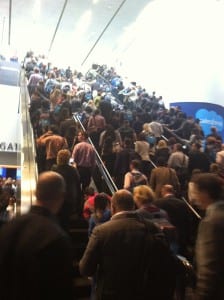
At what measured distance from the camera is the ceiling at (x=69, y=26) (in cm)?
1984

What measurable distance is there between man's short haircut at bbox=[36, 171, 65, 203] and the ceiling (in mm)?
17459

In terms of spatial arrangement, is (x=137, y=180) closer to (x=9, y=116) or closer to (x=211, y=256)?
(x=211, y=256)

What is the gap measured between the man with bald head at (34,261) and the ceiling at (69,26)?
17844 mm

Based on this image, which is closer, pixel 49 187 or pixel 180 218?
pixel 49 187

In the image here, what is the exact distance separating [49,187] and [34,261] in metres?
0.52

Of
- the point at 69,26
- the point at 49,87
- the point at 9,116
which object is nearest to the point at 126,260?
the point at 49,87

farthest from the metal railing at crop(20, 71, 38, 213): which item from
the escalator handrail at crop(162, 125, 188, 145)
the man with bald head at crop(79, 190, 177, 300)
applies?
the escalator handrail at crop(162, 125, 188, 145)

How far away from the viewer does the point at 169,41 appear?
21.1 m

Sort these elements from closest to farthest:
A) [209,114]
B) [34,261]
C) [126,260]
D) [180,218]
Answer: [34,261], [126,260], [180,218], [209,114]

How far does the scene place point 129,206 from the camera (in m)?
3.59

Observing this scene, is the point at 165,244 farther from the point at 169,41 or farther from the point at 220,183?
the point at 169,41

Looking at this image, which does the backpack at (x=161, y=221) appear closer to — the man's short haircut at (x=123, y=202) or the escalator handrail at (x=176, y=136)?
the man's short haircut at (x=123, y=202)

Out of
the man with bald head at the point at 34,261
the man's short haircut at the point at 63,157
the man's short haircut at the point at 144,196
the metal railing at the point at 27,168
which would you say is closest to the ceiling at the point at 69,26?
the metal railing at the point at 27,168

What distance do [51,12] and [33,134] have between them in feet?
40.7
